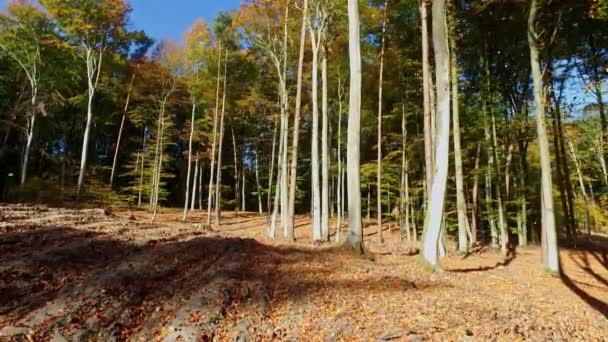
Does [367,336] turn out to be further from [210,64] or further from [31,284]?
[210,64]

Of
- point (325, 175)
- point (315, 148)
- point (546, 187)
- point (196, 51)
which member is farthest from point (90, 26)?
point (546, 187)

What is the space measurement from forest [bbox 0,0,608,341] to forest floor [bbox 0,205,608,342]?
4 cm

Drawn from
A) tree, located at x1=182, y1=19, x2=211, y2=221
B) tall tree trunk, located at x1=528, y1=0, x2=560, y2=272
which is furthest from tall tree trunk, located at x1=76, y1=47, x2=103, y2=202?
tall tree trunk, located at x1=528, y1=0, x2=560, y2=272

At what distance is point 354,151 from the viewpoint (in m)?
8.25

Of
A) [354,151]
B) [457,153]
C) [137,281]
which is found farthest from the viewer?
[457,153]

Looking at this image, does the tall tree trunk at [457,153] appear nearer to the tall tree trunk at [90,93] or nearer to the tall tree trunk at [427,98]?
the tall tree trunk at [427,98]

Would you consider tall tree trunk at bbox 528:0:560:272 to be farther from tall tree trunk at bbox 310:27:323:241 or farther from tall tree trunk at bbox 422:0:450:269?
tall tree trunk at bbox 310:27:323:241

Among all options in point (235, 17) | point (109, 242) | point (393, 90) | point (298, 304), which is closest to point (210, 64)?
point (235, 17)

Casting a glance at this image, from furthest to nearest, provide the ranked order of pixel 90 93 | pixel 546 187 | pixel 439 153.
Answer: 1. pixel 90 93
2. pixel 546 187
3. pixel 439 153

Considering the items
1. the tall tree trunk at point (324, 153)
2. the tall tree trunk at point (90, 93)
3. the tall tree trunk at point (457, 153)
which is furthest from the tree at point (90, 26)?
the tall tree trunk at point (457, 153)

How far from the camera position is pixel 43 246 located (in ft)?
25.3

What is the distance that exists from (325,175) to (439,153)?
6240 mm

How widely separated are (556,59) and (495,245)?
25.4ft

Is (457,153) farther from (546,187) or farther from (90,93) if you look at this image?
(90,93)
